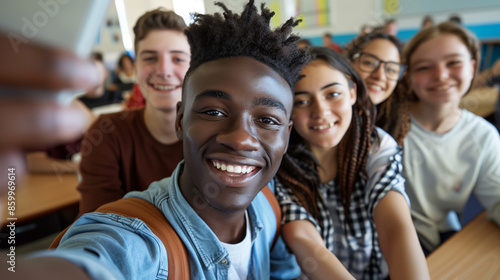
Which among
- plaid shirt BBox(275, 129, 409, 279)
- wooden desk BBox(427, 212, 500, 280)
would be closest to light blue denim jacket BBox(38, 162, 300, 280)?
plaid shirt BBox(275, 129, 409, 279)

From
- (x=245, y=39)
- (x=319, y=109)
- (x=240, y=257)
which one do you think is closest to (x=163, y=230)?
(x=240, y=257)

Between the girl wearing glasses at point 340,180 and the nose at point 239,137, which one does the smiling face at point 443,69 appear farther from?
the nose at point 239,137

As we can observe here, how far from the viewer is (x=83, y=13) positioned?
21 centimetres

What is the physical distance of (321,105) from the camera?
3.49ft

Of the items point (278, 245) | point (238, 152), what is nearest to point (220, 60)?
point (238, 152)

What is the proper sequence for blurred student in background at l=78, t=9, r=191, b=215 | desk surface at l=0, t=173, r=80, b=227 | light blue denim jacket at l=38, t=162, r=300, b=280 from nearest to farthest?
light blue denim jacket at l=38, t=162, r=300, b=280 → blurred student in background at l=78, t=9, r=191, b=215 → desk surface at l=0, t=173, r=80, b=227

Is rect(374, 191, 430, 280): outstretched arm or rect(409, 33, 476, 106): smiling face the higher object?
rect(409, 33, 476, 106): smiling face

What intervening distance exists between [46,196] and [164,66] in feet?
3.68

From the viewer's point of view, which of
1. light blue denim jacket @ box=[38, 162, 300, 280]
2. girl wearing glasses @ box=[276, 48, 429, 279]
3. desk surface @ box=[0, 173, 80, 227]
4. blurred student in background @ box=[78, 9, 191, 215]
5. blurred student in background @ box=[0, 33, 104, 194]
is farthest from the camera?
desk surface @ box=[0, 173, 80, 227]

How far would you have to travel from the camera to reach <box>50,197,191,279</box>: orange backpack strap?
73cm

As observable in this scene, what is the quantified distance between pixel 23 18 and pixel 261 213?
87 cm

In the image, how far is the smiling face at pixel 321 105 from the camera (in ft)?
3.50

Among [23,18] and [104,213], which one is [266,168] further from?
[23,18]

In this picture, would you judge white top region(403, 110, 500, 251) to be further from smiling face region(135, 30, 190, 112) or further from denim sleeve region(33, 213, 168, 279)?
denim sleeve region(33, 213, 168, 279)
